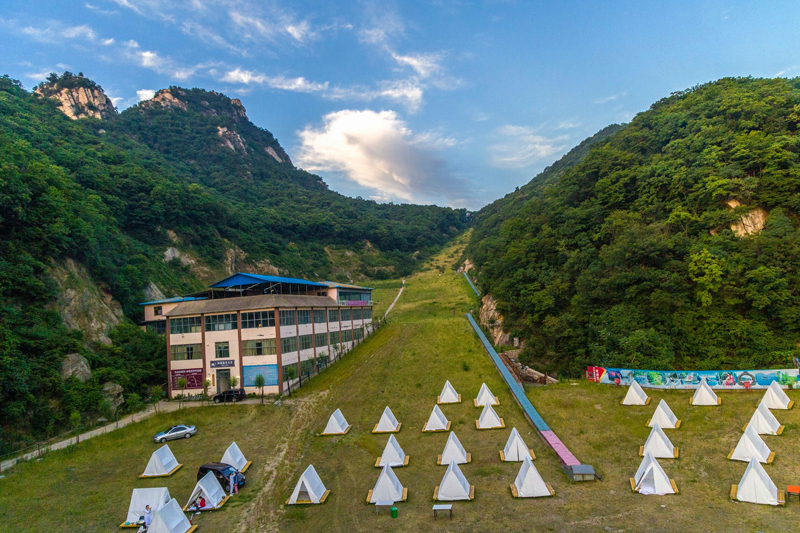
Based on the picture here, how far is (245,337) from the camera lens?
32.2 m

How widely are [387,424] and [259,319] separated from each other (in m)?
14.1

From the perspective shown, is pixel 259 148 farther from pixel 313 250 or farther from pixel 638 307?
pixel 638 307

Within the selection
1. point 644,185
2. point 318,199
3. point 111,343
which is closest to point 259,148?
point 318,199

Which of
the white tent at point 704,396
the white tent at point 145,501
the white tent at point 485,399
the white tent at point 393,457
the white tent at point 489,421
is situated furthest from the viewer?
the white tent at point 485,399

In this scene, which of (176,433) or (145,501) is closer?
(145,501)

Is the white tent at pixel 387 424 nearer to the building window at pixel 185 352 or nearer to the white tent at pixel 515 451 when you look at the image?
the white tent at pixel 515 451

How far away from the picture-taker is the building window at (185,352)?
3331 centimetres

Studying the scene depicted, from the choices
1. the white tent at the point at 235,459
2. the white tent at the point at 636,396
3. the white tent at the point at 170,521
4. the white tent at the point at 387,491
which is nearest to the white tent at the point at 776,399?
the white tent at the point at 636,396

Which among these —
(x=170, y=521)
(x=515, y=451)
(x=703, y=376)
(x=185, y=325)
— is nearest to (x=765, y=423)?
(x=703, y=376)

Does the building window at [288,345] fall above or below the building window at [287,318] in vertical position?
below

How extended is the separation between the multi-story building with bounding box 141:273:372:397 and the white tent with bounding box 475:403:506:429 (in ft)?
52.2

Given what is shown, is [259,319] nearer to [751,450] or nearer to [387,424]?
[387,424]

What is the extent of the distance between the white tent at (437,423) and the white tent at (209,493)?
37.2 feet

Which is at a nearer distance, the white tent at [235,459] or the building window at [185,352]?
the white tent at [235,459]
